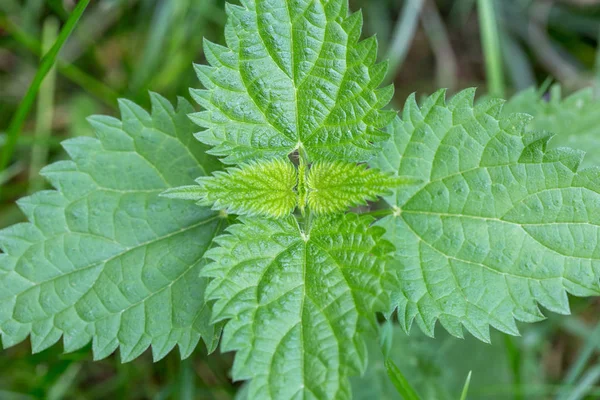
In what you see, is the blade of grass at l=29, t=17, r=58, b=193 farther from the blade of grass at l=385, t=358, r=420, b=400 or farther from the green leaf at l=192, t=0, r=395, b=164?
the blade of grass at l=385, t=358, r=420, b=400

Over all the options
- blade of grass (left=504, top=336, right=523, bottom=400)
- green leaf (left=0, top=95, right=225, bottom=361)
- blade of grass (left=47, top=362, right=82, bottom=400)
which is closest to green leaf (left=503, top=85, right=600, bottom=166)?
blade of grass (left=504, top=336, right=523, bottom=400)

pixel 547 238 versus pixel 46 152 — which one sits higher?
pixel 46 152

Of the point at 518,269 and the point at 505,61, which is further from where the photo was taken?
the point at 505,61

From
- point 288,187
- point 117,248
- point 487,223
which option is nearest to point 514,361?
point 487,223

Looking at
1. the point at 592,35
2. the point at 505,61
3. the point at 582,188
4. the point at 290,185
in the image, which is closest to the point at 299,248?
the point at 290,185

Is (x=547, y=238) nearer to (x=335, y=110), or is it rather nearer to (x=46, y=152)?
(x=335, y=110)

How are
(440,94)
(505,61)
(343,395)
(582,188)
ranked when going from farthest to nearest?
(505,61) → (440,94) → (582,188) → (343,395)

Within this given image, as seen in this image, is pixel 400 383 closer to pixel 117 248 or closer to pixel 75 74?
pixel 117 248

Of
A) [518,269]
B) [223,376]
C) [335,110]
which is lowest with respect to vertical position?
[223,376]
